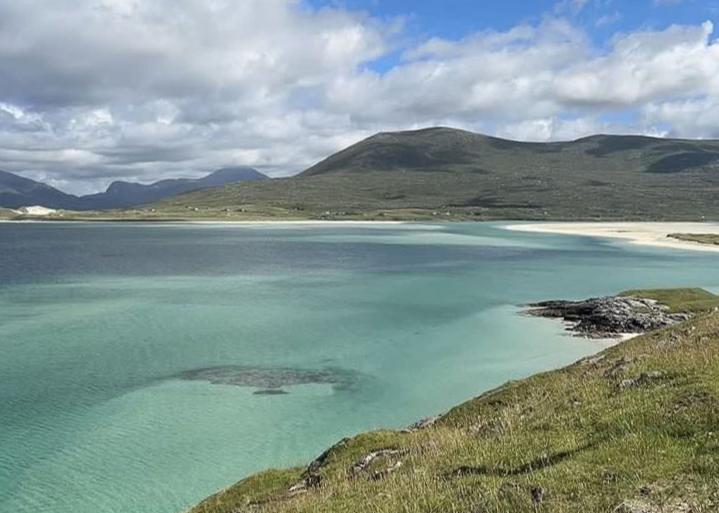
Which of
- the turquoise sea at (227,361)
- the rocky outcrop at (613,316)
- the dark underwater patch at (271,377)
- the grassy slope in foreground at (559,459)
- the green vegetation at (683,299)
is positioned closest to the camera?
the grassy slope in foreground at (559,459)

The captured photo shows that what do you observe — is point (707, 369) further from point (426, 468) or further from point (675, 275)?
point (675, 275)

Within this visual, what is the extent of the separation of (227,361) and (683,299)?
151 feet

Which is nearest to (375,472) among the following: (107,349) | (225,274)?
(107,349)

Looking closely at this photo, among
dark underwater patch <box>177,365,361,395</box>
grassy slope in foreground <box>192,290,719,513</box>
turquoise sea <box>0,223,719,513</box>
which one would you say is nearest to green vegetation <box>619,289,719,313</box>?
turquoise sea <box>0,223,719,513</box>

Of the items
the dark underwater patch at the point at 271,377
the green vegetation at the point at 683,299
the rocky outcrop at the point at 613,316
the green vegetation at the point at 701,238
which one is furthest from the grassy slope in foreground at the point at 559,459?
the green vegetation at the point at 701,238

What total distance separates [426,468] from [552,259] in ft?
415

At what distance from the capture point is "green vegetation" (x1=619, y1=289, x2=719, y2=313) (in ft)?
201

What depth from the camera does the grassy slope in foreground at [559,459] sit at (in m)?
11.1

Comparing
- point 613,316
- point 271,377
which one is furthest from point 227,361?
point 613,316

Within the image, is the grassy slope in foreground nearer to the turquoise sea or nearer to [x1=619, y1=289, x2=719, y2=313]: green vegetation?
the turquoise sea

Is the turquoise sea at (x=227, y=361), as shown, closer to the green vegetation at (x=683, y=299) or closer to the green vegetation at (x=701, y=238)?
the green vegetation at (x=683, y=299)

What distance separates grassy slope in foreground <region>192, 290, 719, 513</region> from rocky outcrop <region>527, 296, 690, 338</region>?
34.4 meters

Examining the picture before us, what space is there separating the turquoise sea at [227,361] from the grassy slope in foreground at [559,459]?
9.92 metres

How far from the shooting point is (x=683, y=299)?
65.0 meters
